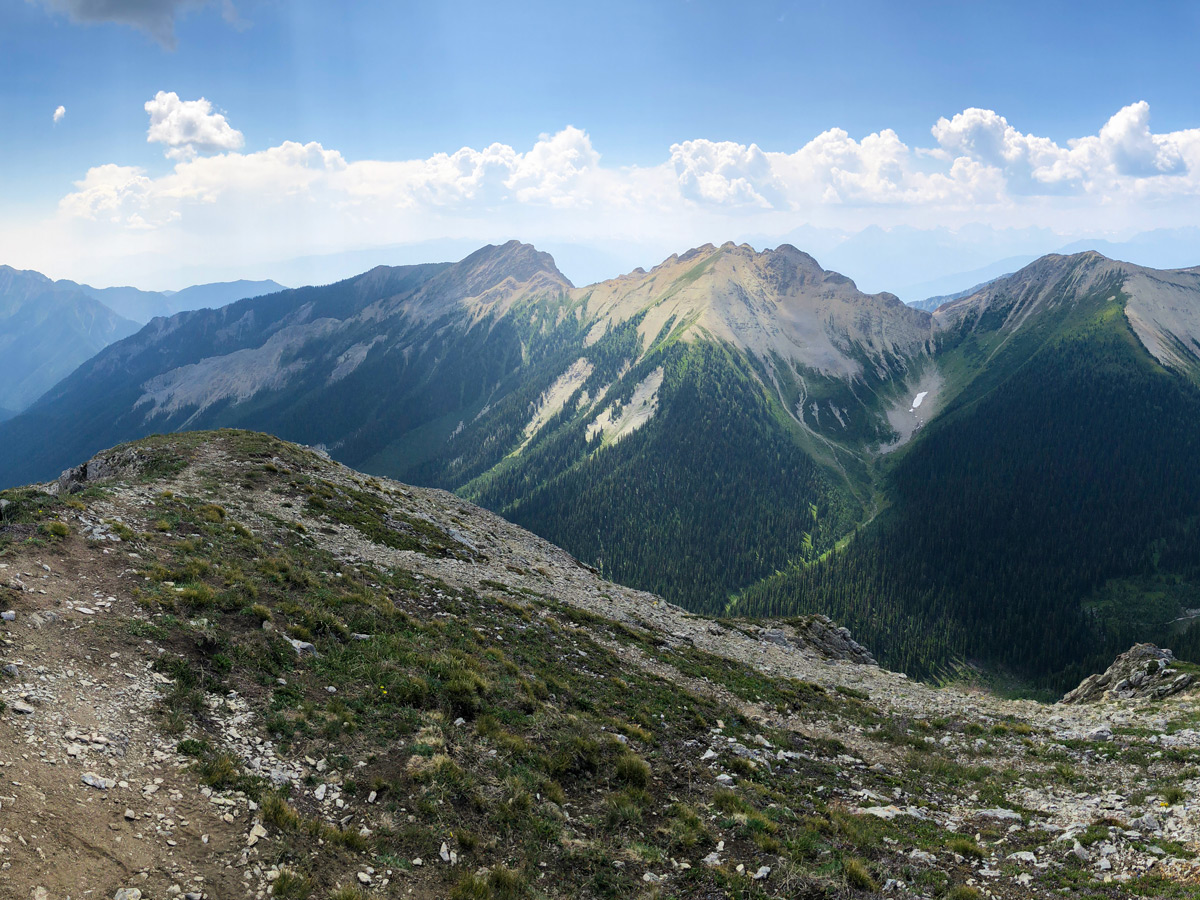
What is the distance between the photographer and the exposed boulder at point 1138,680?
1484 inches

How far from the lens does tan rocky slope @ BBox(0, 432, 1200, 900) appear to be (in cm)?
1220

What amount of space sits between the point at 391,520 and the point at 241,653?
31.3 meters

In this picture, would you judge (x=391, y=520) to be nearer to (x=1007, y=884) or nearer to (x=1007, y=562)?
(x=1007, y=884)

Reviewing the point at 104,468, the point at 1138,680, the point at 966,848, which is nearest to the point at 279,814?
the point at 966,848

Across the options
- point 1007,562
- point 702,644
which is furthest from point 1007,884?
point 1007,562

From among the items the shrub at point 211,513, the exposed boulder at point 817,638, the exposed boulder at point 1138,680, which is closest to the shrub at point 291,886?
the shrub at point 211,513

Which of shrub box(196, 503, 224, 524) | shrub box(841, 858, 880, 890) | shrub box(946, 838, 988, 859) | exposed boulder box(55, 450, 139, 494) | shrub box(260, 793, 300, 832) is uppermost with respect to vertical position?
exposed boulder box(55, 450, 139, 494)

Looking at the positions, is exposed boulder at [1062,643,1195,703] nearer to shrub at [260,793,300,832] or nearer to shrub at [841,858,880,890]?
shrub at [841,858,880,890]

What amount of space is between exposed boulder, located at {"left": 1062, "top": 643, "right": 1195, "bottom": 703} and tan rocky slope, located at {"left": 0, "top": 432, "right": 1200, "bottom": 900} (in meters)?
6.46

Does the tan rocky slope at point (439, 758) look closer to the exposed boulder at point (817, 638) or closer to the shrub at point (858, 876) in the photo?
the shrub at point (858, 876)

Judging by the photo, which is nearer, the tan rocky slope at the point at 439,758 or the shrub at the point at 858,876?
the tan rocky slope at the point at 439,758

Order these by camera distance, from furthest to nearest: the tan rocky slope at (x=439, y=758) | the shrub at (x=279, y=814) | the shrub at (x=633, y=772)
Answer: the shrub at (x=633, y=772), the shrub at (x=279, y=814), the tan rocky slope at (x=439, y=758)

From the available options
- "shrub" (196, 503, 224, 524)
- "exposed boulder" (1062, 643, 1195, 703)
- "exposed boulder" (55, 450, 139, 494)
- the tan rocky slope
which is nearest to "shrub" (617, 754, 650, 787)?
the tan rocky slope

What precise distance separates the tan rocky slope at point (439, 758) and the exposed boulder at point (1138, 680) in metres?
6.46
